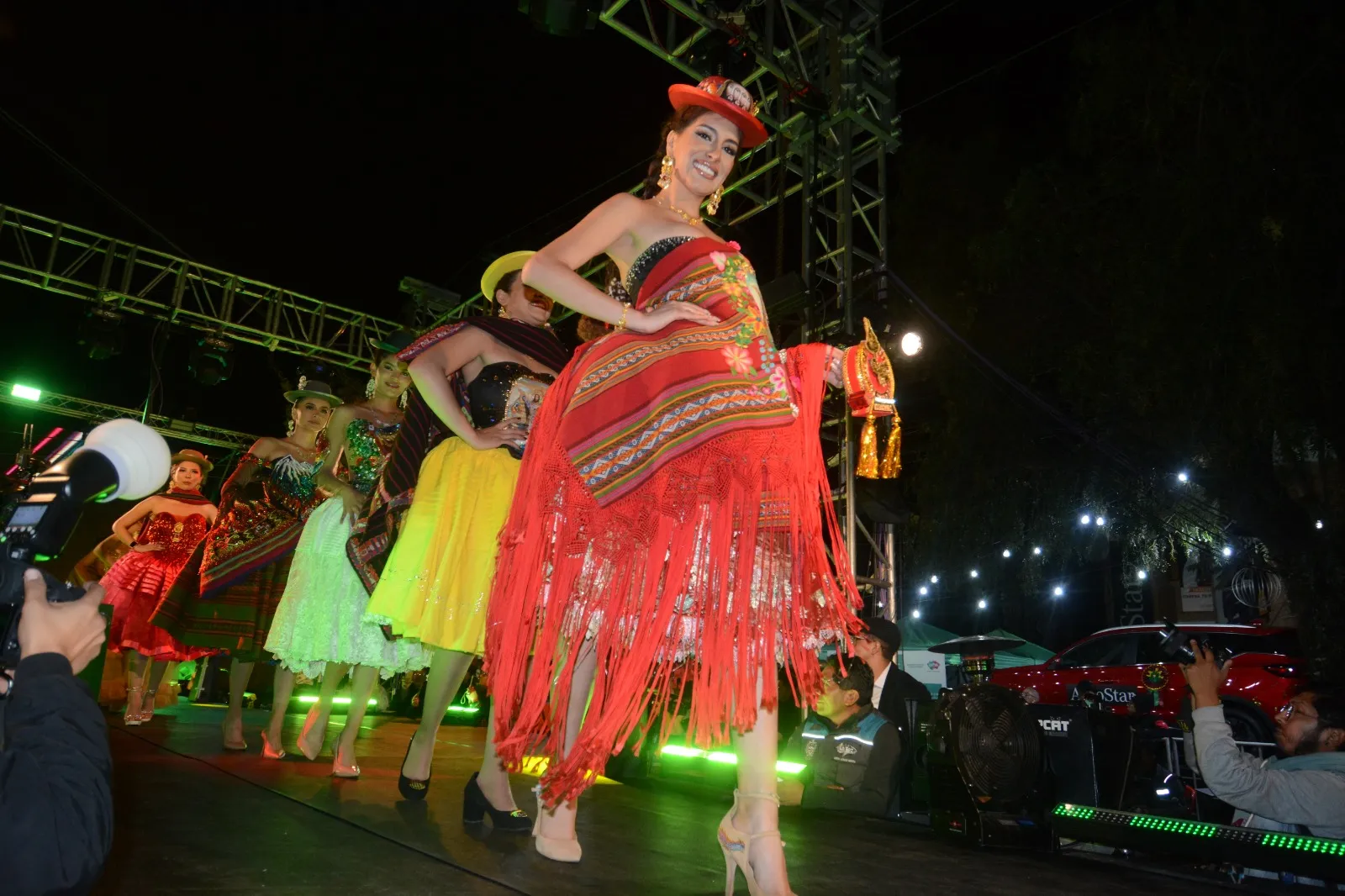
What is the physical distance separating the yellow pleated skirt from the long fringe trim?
63 cm

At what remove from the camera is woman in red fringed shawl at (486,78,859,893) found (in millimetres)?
1680

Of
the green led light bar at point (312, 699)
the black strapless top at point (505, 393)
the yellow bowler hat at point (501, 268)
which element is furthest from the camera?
the green led light bar at point (312, 699)

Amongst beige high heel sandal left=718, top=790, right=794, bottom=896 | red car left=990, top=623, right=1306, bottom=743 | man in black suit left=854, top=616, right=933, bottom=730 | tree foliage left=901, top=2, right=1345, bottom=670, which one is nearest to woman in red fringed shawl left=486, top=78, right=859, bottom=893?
beige high heel sandal left=718, top=790, right=794, bottom=896

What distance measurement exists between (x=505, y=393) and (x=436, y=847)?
1283 mm

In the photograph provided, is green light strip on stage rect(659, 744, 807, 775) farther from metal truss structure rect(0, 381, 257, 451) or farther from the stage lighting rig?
metal truss structure rect(0, 381, 257, 451)

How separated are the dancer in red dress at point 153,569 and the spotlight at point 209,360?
5523 millimetres

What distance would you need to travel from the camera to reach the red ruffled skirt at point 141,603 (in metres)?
5.49

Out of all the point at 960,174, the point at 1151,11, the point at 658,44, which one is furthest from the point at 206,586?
the point at 960,174

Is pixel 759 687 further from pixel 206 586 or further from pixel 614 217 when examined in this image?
pixel 206 586

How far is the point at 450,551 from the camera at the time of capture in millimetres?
2602

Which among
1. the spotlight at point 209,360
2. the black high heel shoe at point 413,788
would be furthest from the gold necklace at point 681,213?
the spotlight at point 209,360

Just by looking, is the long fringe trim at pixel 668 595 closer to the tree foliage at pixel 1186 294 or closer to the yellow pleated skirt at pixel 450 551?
the yellow pleated skirt at pixel 450 551

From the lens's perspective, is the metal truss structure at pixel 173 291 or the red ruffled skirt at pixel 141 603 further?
the metal truss structure at pixel 173 291

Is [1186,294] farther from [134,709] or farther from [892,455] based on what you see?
[134,709]
